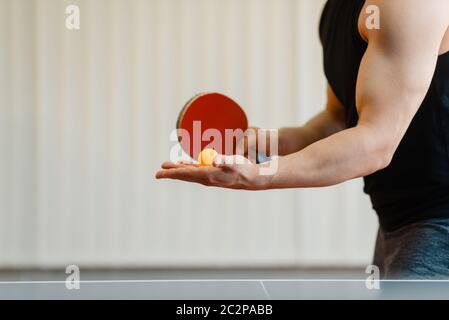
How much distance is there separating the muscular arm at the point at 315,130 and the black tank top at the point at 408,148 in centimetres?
12

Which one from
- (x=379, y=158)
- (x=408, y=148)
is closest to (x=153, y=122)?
(x=408, y=148)

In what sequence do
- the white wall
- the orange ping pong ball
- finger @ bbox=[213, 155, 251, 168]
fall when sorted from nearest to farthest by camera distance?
finger @ bbox=[213, 155, 251, 168], the orange ping pong ball, the white wall

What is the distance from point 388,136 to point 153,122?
88.3 inches

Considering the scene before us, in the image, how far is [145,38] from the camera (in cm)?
277

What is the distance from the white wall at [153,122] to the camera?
9.07ft

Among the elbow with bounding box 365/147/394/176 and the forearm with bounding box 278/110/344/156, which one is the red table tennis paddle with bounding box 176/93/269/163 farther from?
the elbow with bounding box 365/147/394/176

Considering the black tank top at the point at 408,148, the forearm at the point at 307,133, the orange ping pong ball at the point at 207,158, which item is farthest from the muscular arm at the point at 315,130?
the orange ping pong ball at the point at 207,158

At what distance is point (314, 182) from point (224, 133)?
24 cm

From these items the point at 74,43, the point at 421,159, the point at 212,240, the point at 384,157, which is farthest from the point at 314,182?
the point at 74,43

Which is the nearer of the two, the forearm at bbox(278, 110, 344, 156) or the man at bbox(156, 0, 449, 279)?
the man at bbox(156, 0, 449, 279)

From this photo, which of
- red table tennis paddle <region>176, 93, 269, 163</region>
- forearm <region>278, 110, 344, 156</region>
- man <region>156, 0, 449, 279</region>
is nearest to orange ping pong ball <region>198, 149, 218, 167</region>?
man <region>156, 0, 449, 279</region>

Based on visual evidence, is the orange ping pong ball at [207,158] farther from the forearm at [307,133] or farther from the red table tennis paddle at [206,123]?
the forearm at [307,133]

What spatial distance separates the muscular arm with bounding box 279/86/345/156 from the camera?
3.01ft
